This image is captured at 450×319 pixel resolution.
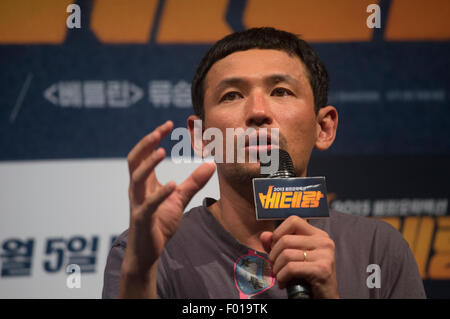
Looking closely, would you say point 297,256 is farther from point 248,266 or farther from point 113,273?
point 113,273

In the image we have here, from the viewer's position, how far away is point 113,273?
130 cm

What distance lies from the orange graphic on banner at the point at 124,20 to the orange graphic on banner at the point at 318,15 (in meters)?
0.47

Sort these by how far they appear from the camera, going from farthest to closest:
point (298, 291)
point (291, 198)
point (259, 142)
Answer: point (259, 142)
point (291, 198)
point (298, 291)

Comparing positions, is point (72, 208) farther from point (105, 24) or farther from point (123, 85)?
point (105, 24)

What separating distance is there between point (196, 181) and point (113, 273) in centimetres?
50

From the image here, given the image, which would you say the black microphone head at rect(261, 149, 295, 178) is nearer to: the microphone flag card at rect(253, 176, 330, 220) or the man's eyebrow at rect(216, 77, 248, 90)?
the microphone flag card at rect(253, 176, 330, 220)

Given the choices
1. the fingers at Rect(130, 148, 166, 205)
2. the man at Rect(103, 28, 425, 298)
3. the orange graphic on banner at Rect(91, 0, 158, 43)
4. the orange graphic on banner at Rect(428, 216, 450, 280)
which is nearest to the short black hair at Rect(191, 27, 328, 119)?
the man at Rect(103, 28, 425, 298)

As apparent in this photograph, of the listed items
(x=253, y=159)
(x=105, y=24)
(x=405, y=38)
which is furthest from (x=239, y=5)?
(x=253, y=159)

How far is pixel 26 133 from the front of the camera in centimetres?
192

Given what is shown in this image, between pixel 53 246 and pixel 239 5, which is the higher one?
pixel 239 5

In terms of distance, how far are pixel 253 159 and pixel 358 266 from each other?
0.49 metres

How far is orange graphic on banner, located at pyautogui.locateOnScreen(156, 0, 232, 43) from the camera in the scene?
2.01 meters

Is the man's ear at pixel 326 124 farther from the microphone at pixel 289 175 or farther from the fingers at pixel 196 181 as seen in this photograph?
the fingers at pixel 196 181

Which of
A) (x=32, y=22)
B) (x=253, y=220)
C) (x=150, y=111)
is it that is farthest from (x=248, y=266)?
(x=32, y=22)
